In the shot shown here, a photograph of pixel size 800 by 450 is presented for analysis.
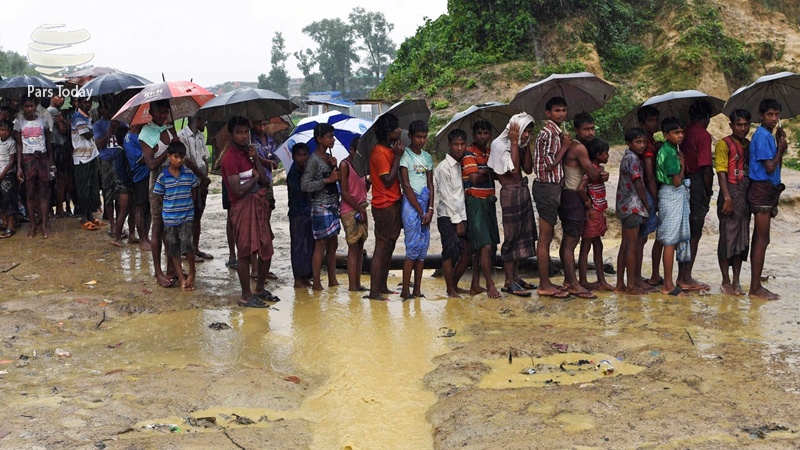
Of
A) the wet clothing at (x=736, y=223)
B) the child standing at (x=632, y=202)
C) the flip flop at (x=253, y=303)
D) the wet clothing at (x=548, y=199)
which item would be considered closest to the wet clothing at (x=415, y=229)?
the wet clothing at (x=548, y=199)

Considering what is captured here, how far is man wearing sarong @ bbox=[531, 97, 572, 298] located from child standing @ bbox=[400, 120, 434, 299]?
0.98 meters

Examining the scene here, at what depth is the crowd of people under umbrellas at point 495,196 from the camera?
7.04 m

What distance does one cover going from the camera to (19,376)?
5352 millimetres

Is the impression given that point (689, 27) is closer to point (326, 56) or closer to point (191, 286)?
point (191, 286)

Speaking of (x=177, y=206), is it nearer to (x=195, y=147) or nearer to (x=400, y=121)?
(x=195, y=147)

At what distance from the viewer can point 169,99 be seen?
26.2 ft

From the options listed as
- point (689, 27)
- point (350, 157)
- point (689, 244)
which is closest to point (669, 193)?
point (689, 244)

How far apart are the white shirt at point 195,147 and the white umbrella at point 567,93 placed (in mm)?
3249

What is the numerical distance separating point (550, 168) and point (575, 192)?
34 cm

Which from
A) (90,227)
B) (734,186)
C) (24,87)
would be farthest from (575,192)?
(24,87)

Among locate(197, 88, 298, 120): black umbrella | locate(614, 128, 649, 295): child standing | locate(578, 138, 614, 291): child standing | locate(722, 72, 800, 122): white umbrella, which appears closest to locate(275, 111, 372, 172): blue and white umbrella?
locate(197, 88, 298, 120): black umbrella

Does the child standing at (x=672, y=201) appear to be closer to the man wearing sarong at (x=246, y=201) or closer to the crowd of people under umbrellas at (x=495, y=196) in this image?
the crowd of people under umbrellas at (x=495, y=196)

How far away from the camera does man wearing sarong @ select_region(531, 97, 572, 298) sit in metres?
6.98

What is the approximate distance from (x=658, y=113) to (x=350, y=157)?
9.59 feet
